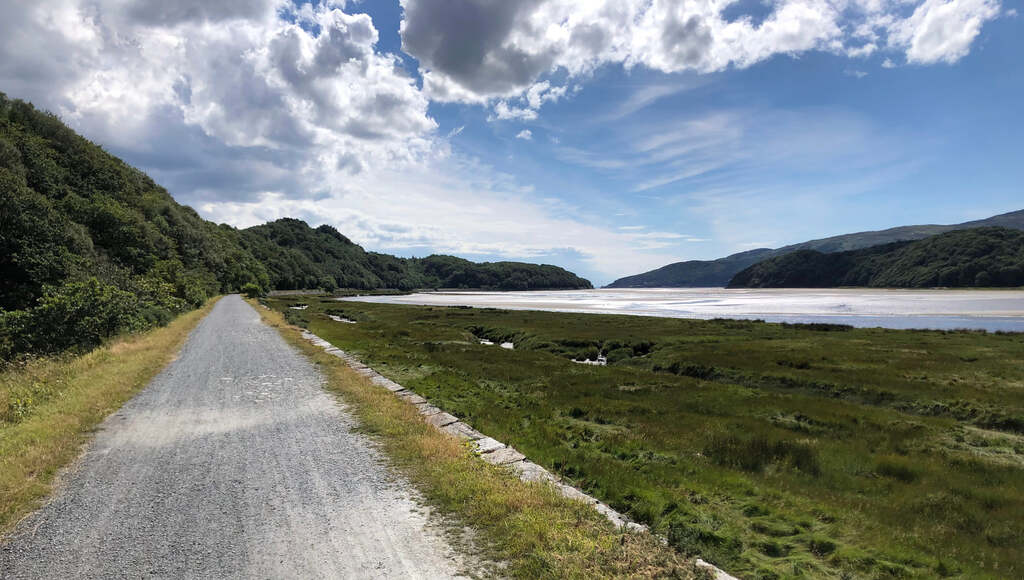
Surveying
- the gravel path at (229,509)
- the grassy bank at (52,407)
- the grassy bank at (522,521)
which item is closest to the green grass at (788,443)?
the grassy bank at (522,521)

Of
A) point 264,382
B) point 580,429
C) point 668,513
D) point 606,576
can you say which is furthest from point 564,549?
point 264,382

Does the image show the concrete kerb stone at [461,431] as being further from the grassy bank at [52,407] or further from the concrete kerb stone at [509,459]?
the grassy bank at [52,407]

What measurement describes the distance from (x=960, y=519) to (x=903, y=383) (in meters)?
17.6

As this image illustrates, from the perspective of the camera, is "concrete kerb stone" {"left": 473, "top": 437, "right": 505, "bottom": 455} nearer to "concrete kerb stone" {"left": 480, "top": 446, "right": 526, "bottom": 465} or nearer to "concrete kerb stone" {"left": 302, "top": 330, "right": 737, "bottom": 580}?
"concrete kerb stone" {"left": 302, "top": 330, "right": 737, "bottom": 580}

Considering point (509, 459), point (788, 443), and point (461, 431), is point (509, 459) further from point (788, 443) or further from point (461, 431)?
point (788, 443)

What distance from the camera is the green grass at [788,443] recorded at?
270 inches

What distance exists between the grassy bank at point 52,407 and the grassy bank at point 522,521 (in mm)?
5605

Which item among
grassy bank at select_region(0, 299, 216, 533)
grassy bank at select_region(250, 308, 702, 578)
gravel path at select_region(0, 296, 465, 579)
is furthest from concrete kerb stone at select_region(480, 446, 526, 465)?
grassy bank at select_region(0, 299, 216, 533)

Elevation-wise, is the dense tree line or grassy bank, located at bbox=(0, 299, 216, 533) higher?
the dense tree line

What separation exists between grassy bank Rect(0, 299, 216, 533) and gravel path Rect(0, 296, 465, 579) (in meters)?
0.37

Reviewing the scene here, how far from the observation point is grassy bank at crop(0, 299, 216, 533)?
23.3ft

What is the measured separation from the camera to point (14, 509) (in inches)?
249

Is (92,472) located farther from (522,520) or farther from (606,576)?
(606,576)

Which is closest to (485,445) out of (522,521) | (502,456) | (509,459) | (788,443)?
(502,456)
